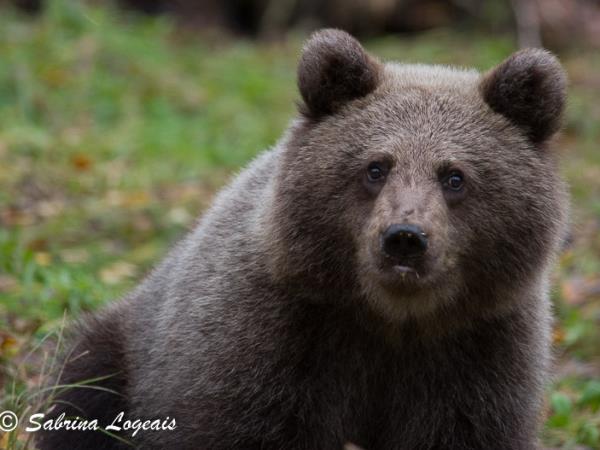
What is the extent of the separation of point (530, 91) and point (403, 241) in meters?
1.23

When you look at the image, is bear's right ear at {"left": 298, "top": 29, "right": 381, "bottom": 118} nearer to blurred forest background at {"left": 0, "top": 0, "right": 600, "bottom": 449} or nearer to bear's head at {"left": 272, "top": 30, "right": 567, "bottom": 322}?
bear's head at {"left": 272, "top": 30, "right": 567, "bottom": 322}

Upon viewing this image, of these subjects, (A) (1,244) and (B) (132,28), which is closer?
(A) (1,244)

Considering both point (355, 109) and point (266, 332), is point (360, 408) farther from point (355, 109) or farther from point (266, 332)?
point (355, 109)

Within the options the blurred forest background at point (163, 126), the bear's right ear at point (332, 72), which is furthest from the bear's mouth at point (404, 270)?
the blurred forest background at point (163, 126)

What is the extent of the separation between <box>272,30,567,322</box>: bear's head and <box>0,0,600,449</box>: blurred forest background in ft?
4.37

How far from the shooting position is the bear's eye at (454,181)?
5.69 m

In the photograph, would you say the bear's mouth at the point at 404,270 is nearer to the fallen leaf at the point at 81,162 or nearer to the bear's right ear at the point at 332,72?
the bear's right ear at the point at 332,72

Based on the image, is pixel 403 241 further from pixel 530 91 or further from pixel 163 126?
pixel 163 126

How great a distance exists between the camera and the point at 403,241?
17.4ft

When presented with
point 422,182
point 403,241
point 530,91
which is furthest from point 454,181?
point 530,91

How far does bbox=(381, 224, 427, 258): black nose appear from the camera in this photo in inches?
208

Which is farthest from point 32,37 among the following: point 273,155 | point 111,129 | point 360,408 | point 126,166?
point 360,408

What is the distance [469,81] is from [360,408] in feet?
6.24

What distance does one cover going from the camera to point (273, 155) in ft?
21.3
